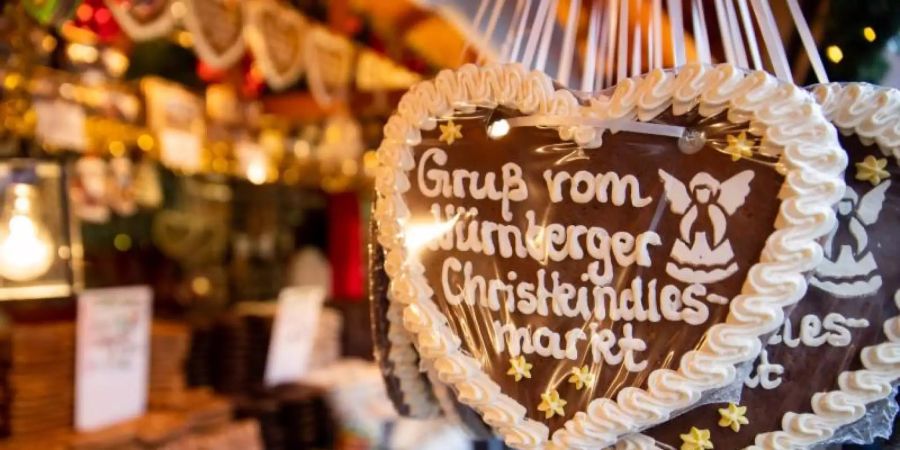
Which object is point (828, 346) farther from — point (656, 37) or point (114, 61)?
point (114, 61)

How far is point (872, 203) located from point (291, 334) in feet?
9.61

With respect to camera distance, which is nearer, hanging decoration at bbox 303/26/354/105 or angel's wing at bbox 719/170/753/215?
angel's wing at bbox 719/170/753/215

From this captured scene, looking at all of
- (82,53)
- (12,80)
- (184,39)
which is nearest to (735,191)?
(12,80)

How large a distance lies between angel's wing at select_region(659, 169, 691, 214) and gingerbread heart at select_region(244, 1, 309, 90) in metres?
2.58

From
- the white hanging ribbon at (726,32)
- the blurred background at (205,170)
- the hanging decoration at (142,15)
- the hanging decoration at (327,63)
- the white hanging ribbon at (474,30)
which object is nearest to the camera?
the white hanging ribbon at (726,32)

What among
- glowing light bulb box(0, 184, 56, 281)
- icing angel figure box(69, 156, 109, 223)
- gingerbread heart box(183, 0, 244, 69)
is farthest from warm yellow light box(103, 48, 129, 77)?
glowing light bulb box(0, 184, 56, 281)

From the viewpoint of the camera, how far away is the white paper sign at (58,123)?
2.87 m

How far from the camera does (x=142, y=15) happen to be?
8.48 feet

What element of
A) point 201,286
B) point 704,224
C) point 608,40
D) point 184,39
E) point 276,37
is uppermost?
point 184,39

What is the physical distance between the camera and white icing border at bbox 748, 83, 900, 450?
83 cm

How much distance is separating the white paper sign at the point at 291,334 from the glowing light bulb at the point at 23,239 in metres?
1.03

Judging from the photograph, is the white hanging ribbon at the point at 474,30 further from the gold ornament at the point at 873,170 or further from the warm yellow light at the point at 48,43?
the warm yellow light at the point at 48,43

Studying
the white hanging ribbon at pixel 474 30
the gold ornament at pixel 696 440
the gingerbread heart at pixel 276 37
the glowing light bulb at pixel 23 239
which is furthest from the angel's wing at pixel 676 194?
the gingerbread heart at pixel 276 37

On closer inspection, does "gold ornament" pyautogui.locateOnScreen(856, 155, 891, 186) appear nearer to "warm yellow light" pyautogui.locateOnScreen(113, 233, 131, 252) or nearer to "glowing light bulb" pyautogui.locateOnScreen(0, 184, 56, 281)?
"glowing light bulb" pyautogui.locateOnScreen(0, 184, 56, 281)
